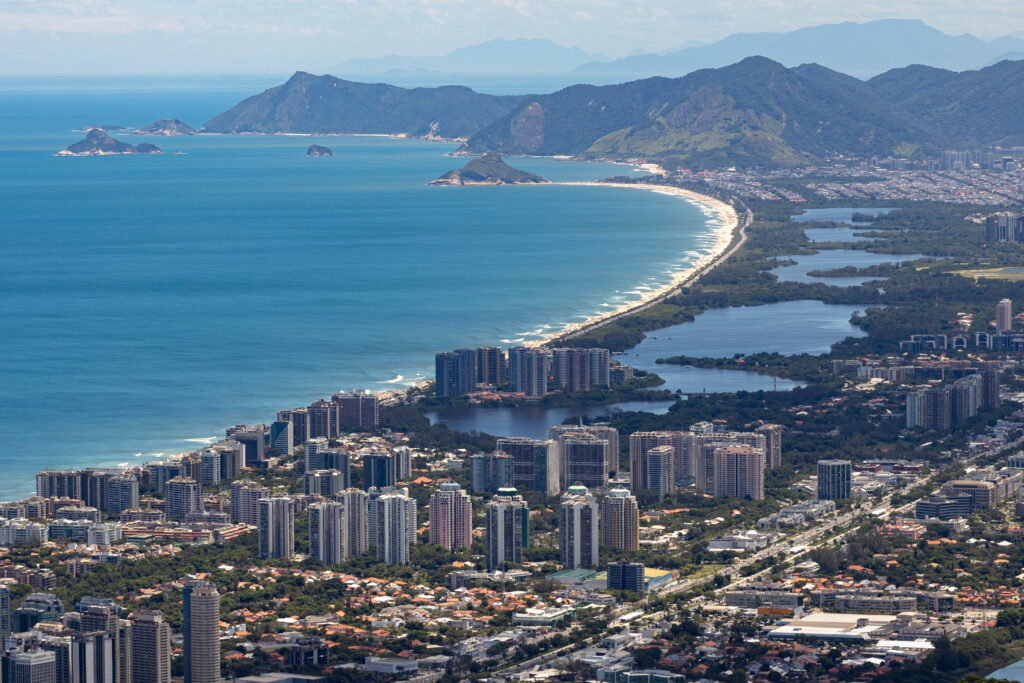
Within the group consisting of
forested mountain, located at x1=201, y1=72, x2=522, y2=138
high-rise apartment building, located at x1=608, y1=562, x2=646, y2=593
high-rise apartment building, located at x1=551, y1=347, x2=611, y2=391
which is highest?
forested mountain, located at x1=201, y1=72, x2=522, y2=138

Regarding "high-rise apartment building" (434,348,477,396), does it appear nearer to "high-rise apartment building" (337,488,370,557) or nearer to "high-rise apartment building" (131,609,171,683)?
"high-rise apartment building" (337,488,370,557)

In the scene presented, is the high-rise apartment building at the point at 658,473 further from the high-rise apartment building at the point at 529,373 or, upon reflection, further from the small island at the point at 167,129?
the small island at the point at 167,129

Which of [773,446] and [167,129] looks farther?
[167,129]

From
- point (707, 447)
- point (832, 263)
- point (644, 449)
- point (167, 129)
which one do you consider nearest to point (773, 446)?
point (707, 447)

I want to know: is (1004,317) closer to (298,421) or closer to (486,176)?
(298,421)

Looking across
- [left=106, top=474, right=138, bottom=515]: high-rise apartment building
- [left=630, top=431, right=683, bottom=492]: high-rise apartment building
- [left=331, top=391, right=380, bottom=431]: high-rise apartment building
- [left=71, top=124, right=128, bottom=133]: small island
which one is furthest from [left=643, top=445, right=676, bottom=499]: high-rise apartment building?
A: [left=71, top=124, right=128, bottom=133]: small island

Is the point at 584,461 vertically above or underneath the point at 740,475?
above
